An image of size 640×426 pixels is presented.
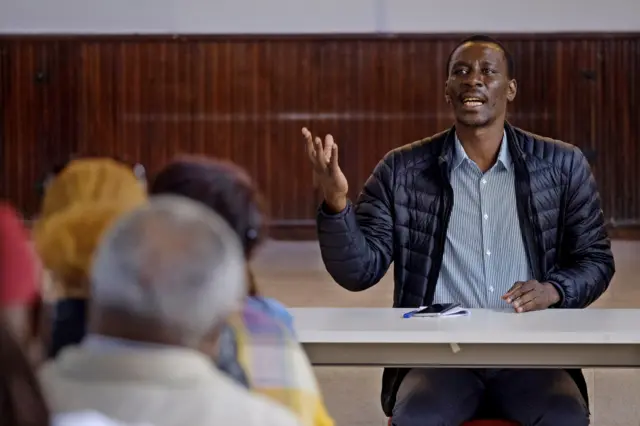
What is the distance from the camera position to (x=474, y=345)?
113 inches

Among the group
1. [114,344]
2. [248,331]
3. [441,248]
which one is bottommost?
[441,248]

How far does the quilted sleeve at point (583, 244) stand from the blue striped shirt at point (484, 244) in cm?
14

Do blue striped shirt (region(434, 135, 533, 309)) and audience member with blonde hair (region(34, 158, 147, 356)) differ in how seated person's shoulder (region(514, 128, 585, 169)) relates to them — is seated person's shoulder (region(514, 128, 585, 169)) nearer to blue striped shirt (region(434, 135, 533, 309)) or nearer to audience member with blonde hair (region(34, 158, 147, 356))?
blue striped shirt (region(434, 135, 533, 309))

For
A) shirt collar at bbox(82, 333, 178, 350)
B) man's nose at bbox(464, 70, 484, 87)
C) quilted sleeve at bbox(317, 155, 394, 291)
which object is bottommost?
quilted sleeve at bbox(317, 155, 394, 291)

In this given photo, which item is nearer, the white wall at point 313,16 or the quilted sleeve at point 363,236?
the quilted sleeve at point 363,236

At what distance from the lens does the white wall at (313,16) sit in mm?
10852

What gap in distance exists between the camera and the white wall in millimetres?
10852

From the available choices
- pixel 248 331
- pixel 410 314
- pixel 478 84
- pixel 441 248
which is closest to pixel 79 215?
pixel 248 331

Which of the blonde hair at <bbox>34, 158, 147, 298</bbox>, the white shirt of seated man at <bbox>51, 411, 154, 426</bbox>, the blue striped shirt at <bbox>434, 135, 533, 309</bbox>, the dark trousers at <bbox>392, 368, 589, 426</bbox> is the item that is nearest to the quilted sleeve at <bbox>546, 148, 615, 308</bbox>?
the blue striped shirt at <bbox>434, 135, 533, 309</bbox>

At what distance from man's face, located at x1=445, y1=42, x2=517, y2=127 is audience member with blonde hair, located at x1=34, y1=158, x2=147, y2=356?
5.79 ft

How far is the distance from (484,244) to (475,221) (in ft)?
0.28

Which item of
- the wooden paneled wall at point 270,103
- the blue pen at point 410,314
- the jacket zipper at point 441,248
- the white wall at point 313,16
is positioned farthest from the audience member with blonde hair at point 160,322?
the white wall at point 313,16

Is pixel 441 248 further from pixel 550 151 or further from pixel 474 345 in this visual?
pixel 474 345

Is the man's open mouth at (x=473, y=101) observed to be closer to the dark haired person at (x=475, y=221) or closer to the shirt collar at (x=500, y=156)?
the dark haired person at (x=475, y=221)
